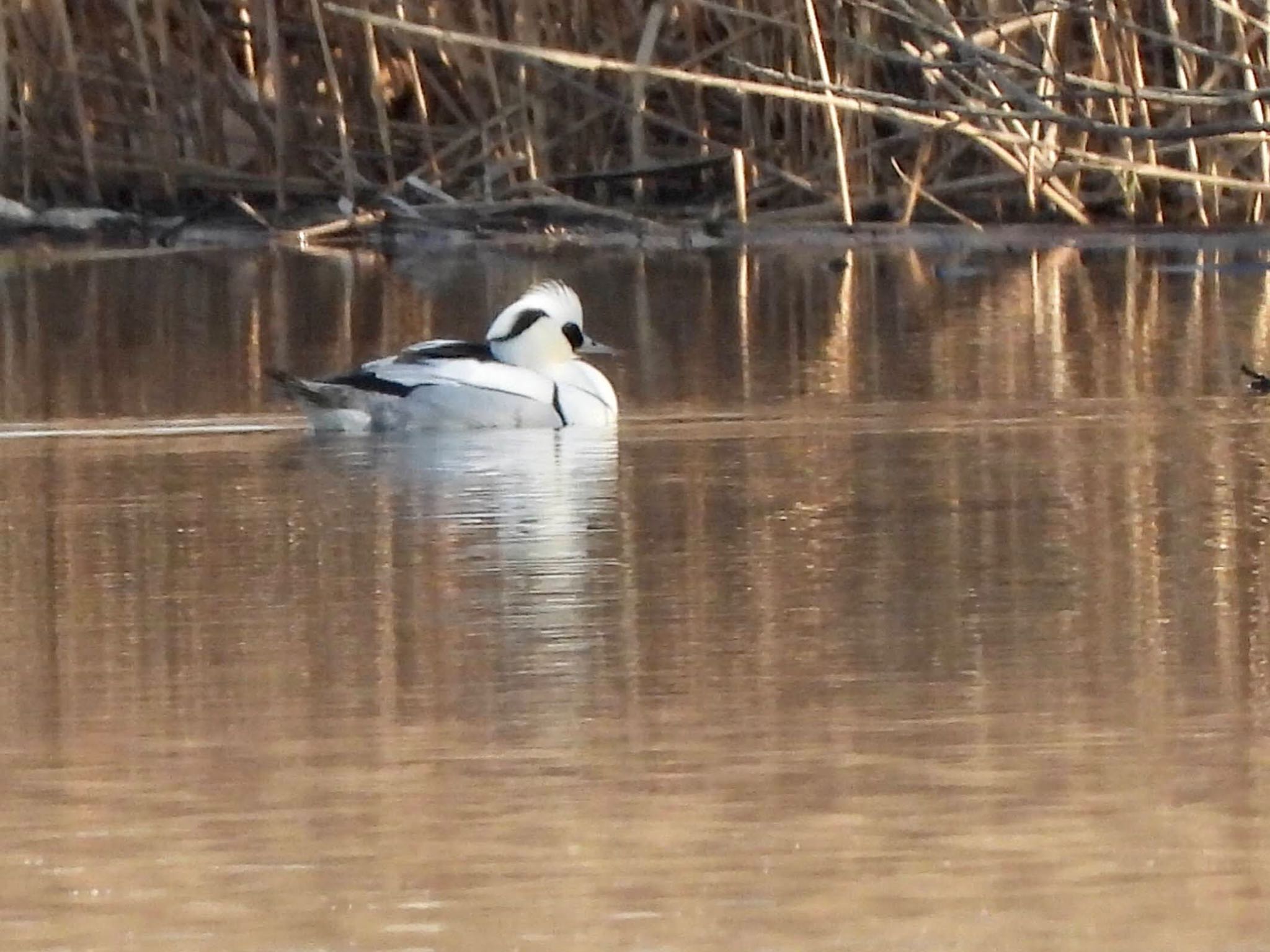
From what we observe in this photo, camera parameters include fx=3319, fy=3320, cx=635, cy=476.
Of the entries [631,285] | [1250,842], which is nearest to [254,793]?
[1250,842]

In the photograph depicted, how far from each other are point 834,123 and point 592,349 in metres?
4.48

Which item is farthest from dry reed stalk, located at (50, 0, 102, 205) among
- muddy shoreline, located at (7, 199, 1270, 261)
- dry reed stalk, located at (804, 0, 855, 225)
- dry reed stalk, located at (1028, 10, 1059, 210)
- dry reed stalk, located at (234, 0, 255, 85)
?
dry reed stalk, located at (1028, 10, 1059, 210)

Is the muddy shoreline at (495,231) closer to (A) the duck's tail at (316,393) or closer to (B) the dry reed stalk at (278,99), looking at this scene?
(B) the dry reed stalk at (278,99)

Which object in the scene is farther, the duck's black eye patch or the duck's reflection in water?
the duck's black eye patch

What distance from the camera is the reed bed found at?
12.4 m

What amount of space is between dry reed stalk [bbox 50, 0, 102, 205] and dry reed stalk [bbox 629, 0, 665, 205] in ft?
7.44

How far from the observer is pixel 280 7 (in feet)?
47.1

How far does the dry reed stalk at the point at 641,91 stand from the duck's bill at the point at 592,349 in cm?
471

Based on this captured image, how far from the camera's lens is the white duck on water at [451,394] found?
6969mm

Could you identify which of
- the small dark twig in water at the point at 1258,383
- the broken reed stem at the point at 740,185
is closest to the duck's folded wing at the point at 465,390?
the small dark twig in water at the point at 1258,383

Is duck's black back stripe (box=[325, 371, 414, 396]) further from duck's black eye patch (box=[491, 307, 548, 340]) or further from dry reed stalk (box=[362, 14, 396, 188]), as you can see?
dry reed stalk (box=[362, 14, 396, 188])

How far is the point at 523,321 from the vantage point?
7.73m

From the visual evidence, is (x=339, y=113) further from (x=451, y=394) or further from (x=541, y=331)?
(x=451, y=394)

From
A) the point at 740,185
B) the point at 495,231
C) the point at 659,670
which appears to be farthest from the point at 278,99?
the point at 659,670
